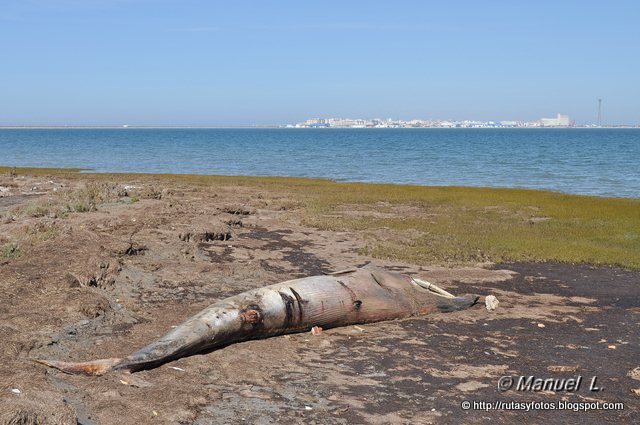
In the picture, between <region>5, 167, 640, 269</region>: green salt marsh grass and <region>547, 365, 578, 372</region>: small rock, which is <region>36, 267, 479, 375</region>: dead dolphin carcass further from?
<region>5, 167, 640, 269</region>: green salt marsh grass

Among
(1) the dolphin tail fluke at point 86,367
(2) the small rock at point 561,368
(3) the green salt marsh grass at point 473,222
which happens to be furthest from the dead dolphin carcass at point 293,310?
(3) the green salt marsh grass at point 473,222

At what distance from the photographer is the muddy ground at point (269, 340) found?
21.6 ft

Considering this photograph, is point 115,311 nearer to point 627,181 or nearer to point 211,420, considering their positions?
point 211,420

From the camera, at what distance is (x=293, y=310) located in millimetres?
8977

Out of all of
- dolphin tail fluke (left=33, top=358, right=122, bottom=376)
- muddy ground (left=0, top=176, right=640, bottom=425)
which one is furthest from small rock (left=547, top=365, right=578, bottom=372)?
dolphin tail fluke (left=33, top=358, right=122, bottom=376)

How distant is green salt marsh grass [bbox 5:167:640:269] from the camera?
51.5ft

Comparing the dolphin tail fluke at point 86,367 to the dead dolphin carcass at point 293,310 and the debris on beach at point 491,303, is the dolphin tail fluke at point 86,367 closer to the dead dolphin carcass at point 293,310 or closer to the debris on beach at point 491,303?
the dead dolphin carcass at point 293,310

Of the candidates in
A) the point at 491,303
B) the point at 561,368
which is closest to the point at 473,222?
the point at 491,303

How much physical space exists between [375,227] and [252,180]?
18731mm

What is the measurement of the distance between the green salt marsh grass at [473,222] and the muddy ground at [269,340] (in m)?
1.19

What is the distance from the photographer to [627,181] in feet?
133

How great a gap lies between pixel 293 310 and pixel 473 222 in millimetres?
12741

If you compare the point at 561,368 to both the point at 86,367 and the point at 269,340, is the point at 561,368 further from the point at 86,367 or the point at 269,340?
the point at 86,367

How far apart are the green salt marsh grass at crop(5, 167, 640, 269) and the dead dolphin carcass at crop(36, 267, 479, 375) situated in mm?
4075
